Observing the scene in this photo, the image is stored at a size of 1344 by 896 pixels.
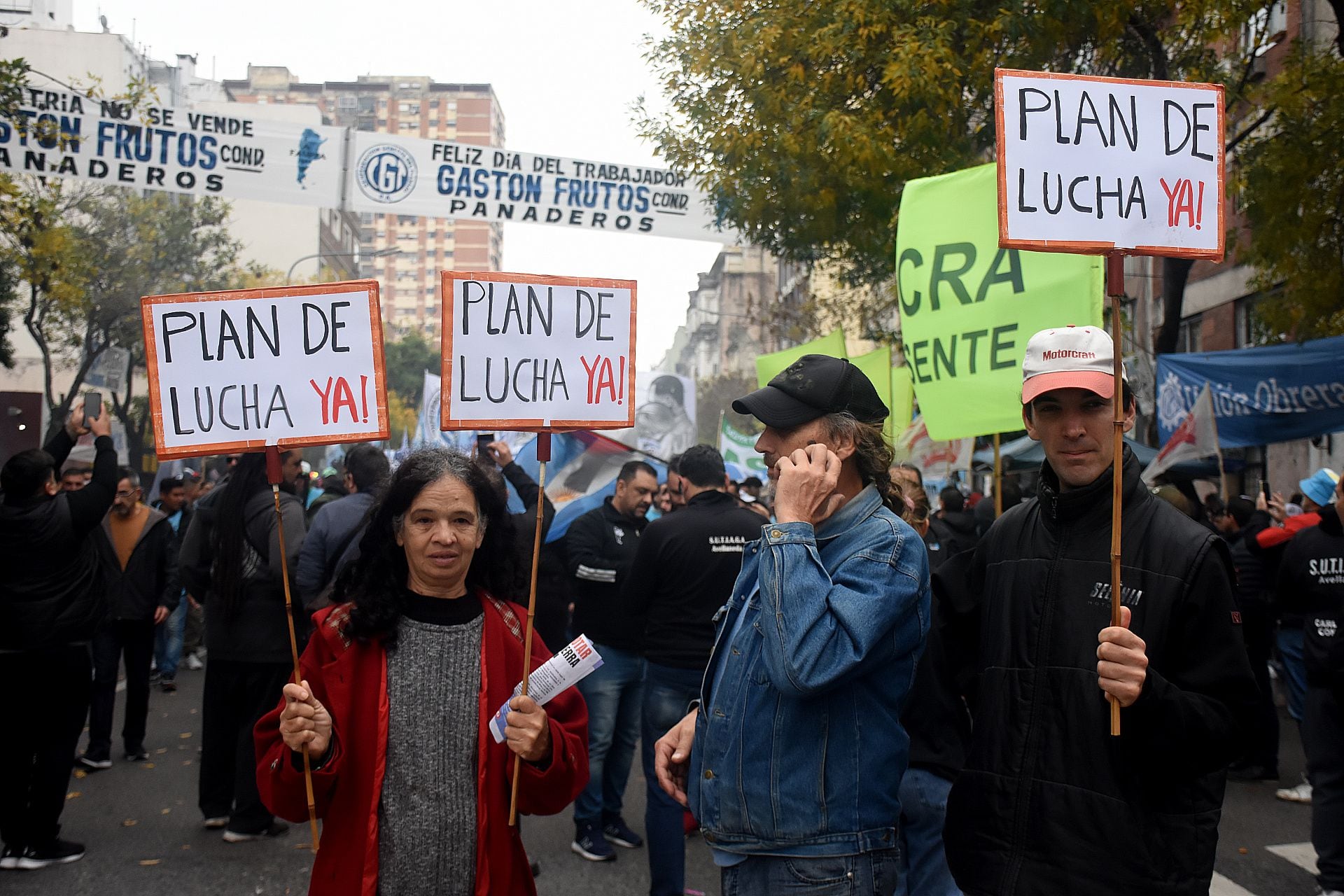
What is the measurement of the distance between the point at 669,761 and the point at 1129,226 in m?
1.69

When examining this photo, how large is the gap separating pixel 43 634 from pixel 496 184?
9.21 metres

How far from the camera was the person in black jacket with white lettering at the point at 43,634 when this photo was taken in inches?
233

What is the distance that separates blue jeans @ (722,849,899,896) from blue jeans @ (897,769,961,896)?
109 centimetres

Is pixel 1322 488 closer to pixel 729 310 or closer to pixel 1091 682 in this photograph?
pixel 1091 682

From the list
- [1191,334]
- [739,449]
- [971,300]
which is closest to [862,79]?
[971,300]

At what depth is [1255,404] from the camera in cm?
1096

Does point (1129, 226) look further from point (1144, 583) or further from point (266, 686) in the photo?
point (266, 686)

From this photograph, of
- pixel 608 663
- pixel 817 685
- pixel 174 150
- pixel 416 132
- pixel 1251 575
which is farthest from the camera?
pixel 416 132

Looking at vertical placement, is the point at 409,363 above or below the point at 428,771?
above

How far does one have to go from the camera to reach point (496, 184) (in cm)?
1421

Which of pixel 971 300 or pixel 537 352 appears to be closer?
pixel 537 352

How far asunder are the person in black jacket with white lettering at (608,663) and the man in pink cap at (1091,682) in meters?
3.90

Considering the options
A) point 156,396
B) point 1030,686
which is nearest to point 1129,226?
point 1030,686

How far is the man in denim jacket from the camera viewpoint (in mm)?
2473
